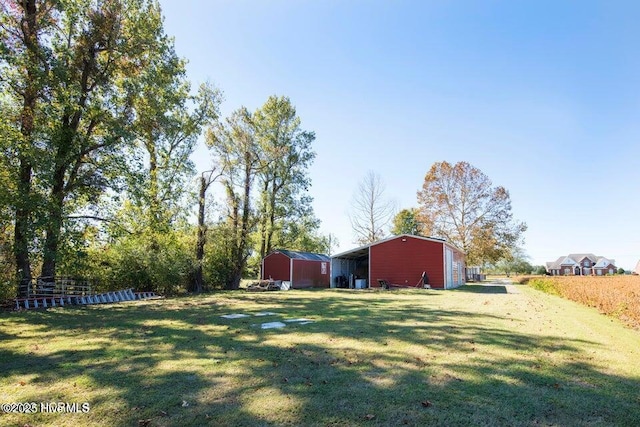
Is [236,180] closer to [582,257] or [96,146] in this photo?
[96,146]

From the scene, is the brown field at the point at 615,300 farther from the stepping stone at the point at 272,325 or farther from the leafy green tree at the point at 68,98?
the leafy green tree at the point at 68,98

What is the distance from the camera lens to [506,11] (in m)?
12.0

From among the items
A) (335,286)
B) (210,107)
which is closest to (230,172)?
(210,107)

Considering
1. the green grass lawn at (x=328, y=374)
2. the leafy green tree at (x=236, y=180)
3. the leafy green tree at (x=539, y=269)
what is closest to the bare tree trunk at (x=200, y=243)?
the leafy green tree at (x=236, y=180)

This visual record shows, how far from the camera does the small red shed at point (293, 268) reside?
1051 inches

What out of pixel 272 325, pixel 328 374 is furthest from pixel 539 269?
pixel 328 374

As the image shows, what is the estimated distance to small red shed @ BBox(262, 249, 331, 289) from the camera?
26.7 meters

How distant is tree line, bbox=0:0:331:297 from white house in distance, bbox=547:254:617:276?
73.0 meters

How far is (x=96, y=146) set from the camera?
14.4 meters

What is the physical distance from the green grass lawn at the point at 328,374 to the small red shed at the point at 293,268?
59.7 feet

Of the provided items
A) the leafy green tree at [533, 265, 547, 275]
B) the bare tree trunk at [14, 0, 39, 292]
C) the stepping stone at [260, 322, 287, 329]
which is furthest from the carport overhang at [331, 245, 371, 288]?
the leafy green tree at [533, 265, 547, 275]

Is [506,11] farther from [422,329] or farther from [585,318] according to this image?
[422,329]

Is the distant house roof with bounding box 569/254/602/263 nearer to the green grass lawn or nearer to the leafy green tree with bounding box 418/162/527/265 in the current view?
the leafy green tree with bounding box 418/162/527/265

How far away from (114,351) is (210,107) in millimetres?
20278
